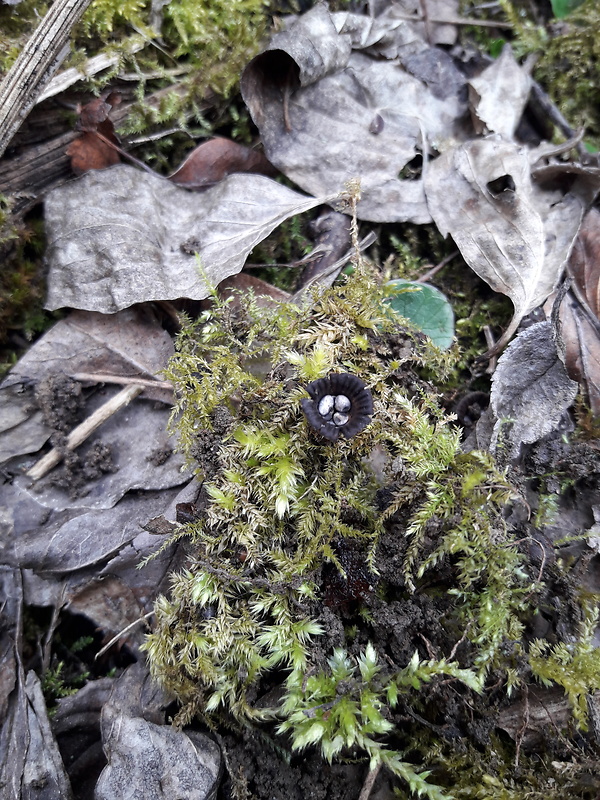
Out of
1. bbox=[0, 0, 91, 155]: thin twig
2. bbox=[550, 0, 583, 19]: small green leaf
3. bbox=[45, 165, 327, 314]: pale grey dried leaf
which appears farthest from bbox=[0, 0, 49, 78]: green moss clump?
bbox=[550, 0, 583, 19]: small green leaf

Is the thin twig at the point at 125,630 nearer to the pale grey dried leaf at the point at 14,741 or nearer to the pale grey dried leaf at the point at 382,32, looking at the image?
the pale grey dried leaf at the point at 14,741

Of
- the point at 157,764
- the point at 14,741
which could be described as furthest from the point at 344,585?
the point at 14,741

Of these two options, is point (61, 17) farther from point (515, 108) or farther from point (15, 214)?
point (515, 108)

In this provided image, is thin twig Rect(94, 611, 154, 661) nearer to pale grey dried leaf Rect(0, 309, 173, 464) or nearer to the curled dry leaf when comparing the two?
pale grey dried leaf Rect(0, 309, 173, 464)

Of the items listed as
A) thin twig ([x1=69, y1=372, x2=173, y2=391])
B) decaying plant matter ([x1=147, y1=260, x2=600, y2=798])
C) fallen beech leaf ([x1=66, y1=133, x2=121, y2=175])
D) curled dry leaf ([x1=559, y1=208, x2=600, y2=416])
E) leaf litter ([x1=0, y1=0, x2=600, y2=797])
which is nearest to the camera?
decaying plant matter ([x1=147, y1=260, x2=600, y2=798])

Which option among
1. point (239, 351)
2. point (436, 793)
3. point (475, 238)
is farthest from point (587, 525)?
point (239, 351)

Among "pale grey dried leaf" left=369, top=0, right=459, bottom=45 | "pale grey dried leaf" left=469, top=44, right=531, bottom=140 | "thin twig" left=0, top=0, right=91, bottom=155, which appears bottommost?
"pale grey dried leaf" left=469, top=44, right=531, bottom=140

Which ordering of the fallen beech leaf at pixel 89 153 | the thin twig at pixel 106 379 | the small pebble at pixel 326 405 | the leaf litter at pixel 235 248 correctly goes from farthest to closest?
1. the fallen beech leaf at pixel 89 153
2. the thin twig at pixel 106 379
3. the leaf litter at pixel 235 248
4. the small pebble at pixel 326 405

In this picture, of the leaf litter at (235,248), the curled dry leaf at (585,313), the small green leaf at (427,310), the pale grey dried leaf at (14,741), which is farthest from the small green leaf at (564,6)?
the pale grey dried leaf at (14,741)
